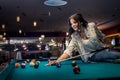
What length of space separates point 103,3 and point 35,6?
2239 millimetres

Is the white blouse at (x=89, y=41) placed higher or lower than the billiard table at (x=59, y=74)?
higher

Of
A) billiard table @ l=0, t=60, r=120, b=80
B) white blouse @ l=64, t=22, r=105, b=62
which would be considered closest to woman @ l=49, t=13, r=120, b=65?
white blouse @ l=64, t=22, r=105, b=62

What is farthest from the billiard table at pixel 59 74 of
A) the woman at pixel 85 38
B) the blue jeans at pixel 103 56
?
the blue jeans at pixel 103 56

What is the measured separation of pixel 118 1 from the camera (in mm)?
6738

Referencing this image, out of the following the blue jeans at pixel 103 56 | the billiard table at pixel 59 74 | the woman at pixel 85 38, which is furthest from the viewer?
the blue jeans at pixel 103 56

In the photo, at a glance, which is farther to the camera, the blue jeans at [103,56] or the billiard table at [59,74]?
the blue jeans at [103,56]

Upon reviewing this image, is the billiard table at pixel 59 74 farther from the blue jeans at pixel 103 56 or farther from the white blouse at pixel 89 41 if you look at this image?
the blue jeans at pixel 103 56

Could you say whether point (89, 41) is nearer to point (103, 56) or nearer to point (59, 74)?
point (103, 56)

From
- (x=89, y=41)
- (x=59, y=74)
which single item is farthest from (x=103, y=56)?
(x=59, y=74)

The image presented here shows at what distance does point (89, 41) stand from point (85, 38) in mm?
127

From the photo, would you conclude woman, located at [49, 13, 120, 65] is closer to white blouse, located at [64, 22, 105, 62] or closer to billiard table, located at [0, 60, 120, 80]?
white blouse, located at [64, 22, 105, 62]

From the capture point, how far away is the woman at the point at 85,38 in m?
3.32

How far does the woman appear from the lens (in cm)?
332

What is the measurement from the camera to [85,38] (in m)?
3.55
